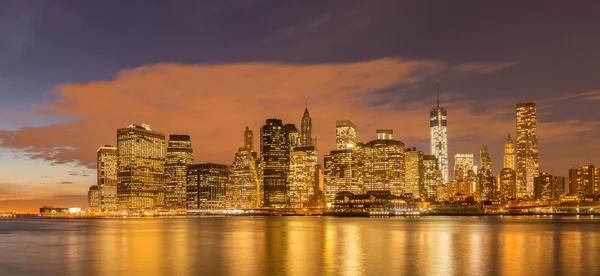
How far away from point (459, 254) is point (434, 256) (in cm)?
413

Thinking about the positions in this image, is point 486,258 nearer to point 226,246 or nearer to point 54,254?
point 226,246

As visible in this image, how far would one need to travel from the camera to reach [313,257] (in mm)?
60844

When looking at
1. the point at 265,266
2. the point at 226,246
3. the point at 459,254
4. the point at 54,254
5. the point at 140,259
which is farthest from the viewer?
the point at 226,246

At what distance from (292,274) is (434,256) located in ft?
68.8

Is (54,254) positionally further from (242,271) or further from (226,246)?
(242,271)

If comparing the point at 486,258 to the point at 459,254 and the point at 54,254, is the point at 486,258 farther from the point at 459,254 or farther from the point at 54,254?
the point at 54,254

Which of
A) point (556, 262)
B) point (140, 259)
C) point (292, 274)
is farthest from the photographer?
point (140, 259)

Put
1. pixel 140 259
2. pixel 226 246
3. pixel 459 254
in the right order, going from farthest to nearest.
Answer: pixel 226 246, pixel 459 254, pixel 140 259

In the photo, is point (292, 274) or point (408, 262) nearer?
point (292, 274)

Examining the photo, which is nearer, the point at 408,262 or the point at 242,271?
the point at 242,271

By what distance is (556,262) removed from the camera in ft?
187

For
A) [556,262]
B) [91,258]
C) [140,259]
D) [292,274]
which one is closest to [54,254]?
[91,258]

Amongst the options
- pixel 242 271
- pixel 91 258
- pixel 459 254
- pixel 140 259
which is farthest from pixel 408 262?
pixel 91 258

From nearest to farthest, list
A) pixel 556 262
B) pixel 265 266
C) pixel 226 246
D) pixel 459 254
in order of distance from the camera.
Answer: pixel 265 266 → pixel 556 262 → pixel 459 254 → pixel 226 246
